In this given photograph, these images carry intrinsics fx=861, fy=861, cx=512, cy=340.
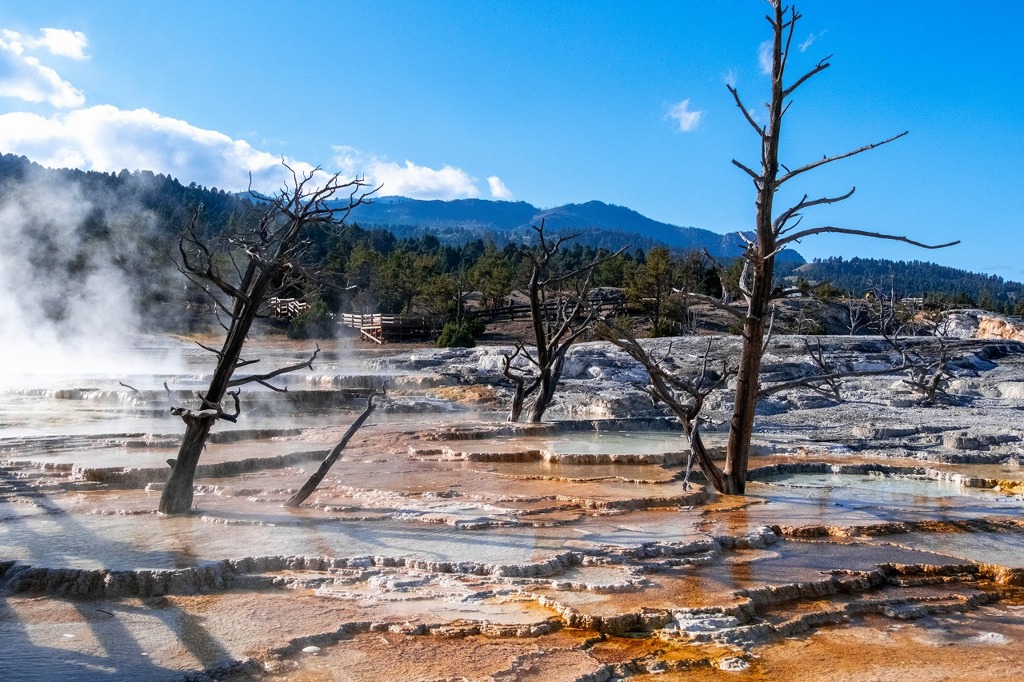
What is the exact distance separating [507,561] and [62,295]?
29.2 metres

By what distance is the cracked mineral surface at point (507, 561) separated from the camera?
136 inches

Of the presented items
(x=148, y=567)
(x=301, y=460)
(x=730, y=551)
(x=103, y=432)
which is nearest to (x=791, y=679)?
(x=730, y=551)

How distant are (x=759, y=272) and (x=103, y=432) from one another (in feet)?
26.3

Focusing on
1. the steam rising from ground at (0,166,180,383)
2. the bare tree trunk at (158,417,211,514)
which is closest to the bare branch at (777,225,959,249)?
the bare tree trunk at (158,417,211,514)

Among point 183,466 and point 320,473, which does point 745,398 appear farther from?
point 183,466

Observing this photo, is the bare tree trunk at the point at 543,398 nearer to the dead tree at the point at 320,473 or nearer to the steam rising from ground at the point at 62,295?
the dead tree at the point at 320,473

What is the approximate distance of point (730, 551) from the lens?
509 cm

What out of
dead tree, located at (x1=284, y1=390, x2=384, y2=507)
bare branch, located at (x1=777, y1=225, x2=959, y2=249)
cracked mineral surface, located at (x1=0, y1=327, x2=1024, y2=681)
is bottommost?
cracked mineral surface, located at (x1=0, y1=327, x2=1024, y2=681)

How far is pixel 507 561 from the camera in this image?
15.0 feet

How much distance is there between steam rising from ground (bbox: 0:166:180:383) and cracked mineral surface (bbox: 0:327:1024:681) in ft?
39.8

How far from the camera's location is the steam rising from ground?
2267cm

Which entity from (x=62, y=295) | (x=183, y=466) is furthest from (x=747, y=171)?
(x=62, y=295)

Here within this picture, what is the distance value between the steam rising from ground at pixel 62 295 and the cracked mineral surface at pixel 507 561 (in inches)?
478

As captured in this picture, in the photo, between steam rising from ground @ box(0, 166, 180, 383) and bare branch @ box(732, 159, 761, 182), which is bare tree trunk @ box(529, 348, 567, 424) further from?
steam rising from ground @ box(0, 166, 180, 383)
